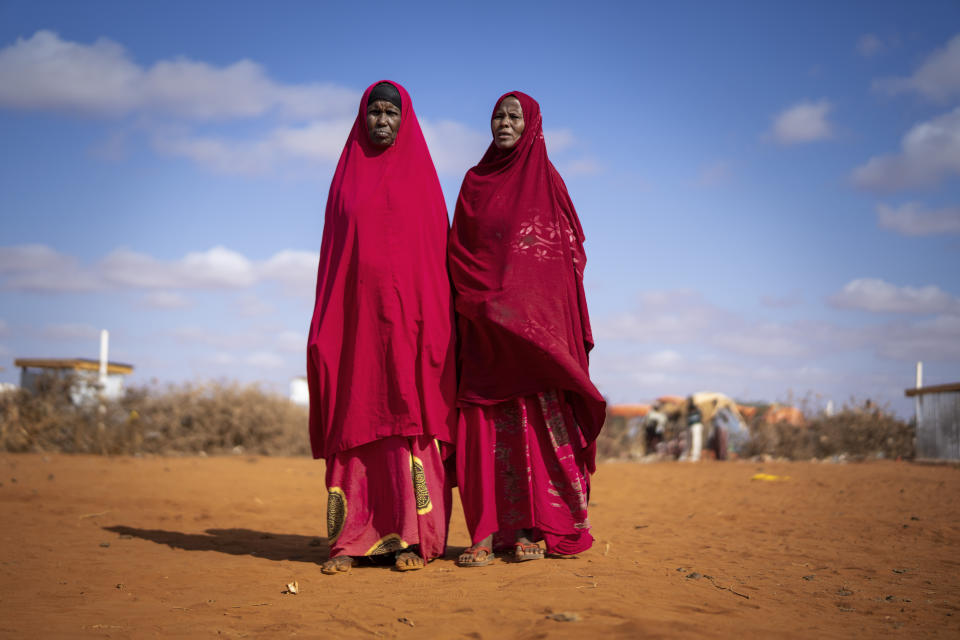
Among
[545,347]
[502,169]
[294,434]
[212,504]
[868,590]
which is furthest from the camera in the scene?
[294,434]

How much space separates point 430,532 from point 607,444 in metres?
11.6

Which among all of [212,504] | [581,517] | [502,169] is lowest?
[212,504]

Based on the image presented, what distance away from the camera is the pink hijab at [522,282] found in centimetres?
455

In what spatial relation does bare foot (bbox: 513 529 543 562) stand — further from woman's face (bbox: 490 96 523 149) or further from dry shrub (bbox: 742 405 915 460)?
dry shrub (bbox: 742 405 915 460)

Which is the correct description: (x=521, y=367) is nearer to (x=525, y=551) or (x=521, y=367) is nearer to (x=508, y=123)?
(x=525, y=551)

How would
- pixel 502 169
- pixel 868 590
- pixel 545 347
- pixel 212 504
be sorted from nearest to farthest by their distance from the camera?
pixel 868 590
pixel 545 347
pixel 502 169
pixel 212 504

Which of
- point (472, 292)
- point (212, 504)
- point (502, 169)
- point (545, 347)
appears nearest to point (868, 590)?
point (545, 347)

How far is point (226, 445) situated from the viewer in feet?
46.2

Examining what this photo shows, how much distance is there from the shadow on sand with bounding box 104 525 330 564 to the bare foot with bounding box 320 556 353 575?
50 cm

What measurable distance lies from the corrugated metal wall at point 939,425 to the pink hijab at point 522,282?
10679 mm

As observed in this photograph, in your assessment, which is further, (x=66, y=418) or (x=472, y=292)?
(x=66, y=418)

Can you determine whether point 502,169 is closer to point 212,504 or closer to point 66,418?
point 212,504

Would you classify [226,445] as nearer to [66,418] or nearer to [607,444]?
[66,418]

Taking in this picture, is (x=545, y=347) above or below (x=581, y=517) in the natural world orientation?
above
